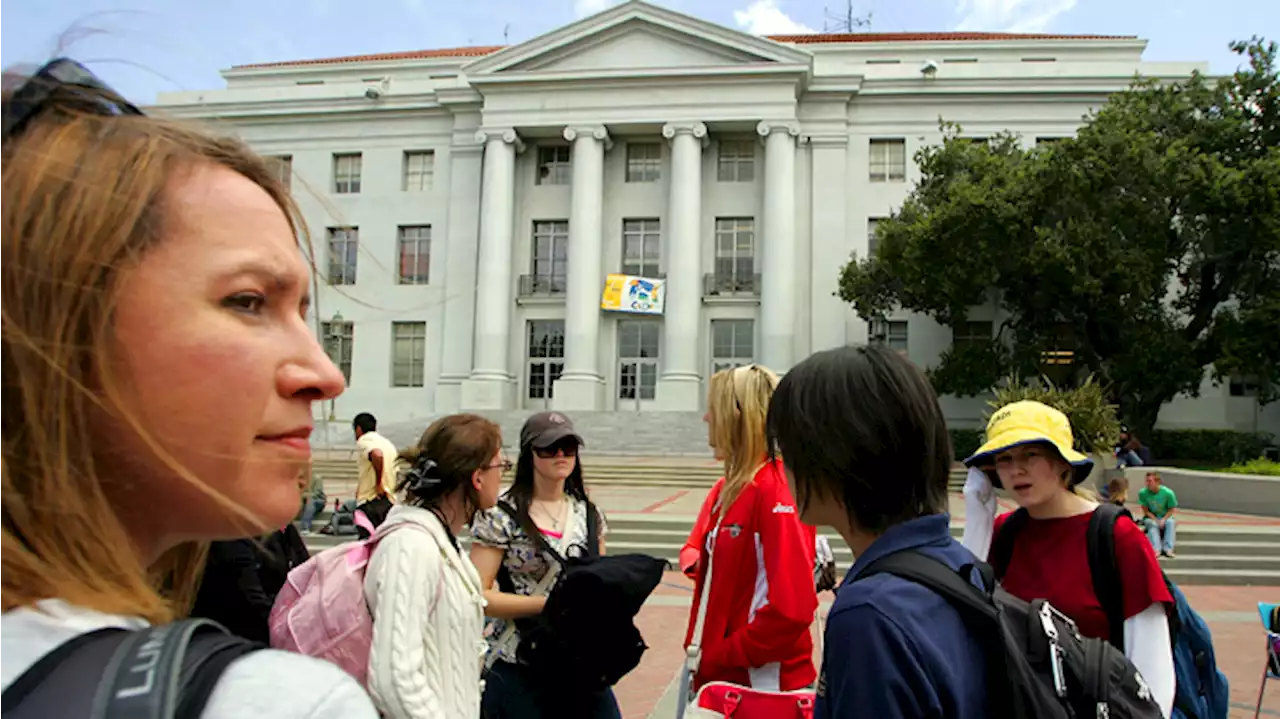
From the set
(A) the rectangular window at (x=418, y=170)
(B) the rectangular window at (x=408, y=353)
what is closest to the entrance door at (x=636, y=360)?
(B) the rectangular window at (x=408, y=353)

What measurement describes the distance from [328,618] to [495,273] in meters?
31.2

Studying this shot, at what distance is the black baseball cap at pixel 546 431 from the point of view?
145 inches

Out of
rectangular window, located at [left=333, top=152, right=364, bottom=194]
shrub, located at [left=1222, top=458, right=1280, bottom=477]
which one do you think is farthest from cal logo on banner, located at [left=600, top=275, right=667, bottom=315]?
shrub, located at [left=1222, top=458, right=1280, bottom=477]

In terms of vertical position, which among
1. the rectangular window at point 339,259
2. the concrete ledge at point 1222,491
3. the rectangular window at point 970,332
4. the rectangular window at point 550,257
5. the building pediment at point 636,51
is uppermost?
the building pediment at point 636,51

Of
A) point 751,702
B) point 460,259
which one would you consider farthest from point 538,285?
point 751,702

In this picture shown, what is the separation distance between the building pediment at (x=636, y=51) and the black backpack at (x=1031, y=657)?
105 feet

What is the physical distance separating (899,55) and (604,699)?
4145cm

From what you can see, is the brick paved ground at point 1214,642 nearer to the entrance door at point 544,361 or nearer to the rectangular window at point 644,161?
the entrance door at point 544,361

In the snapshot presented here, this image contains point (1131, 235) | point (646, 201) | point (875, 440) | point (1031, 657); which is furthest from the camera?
point (646, 201)

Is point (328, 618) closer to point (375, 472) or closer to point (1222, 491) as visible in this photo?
point (375, 472)

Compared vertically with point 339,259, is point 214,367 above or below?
below

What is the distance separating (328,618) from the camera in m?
2.15

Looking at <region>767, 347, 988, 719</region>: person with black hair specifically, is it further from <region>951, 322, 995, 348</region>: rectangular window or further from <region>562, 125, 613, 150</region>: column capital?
<region>562, 125, 613, 150</region>: column capital

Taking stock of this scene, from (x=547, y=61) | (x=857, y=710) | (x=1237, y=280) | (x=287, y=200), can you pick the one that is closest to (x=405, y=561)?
(x=857, y=710)
